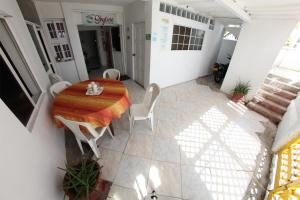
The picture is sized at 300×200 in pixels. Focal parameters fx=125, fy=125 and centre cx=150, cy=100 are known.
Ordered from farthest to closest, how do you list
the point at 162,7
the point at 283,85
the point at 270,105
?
the point at 283,85 → the point at 270,105 → the point at 162,7

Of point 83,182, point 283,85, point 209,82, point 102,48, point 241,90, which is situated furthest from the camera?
point 102,48

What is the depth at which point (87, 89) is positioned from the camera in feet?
6.69

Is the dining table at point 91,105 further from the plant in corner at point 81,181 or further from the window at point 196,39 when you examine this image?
the window at point 196,39

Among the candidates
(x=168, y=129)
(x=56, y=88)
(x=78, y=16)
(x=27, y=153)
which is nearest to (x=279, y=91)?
(x=168, y=129)

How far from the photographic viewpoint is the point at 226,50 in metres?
5.55

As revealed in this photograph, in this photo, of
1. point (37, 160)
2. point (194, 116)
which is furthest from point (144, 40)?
point (37, 160)

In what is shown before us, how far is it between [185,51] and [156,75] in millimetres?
1376

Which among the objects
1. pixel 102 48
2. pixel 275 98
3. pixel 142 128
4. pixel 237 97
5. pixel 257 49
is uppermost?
pixel 257 49

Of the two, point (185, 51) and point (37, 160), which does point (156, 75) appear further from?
point (37, 160)

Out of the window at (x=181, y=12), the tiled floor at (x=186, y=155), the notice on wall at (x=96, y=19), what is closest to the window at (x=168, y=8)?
the window at (x=181, y=12)

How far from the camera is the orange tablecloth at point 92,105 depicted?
5.20ft

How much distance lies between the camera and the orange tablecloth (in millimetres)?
1584

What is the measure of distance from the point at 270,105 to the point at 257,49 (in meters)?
1.48

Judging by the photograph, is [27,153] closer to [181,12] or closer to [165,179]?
[165,179]
